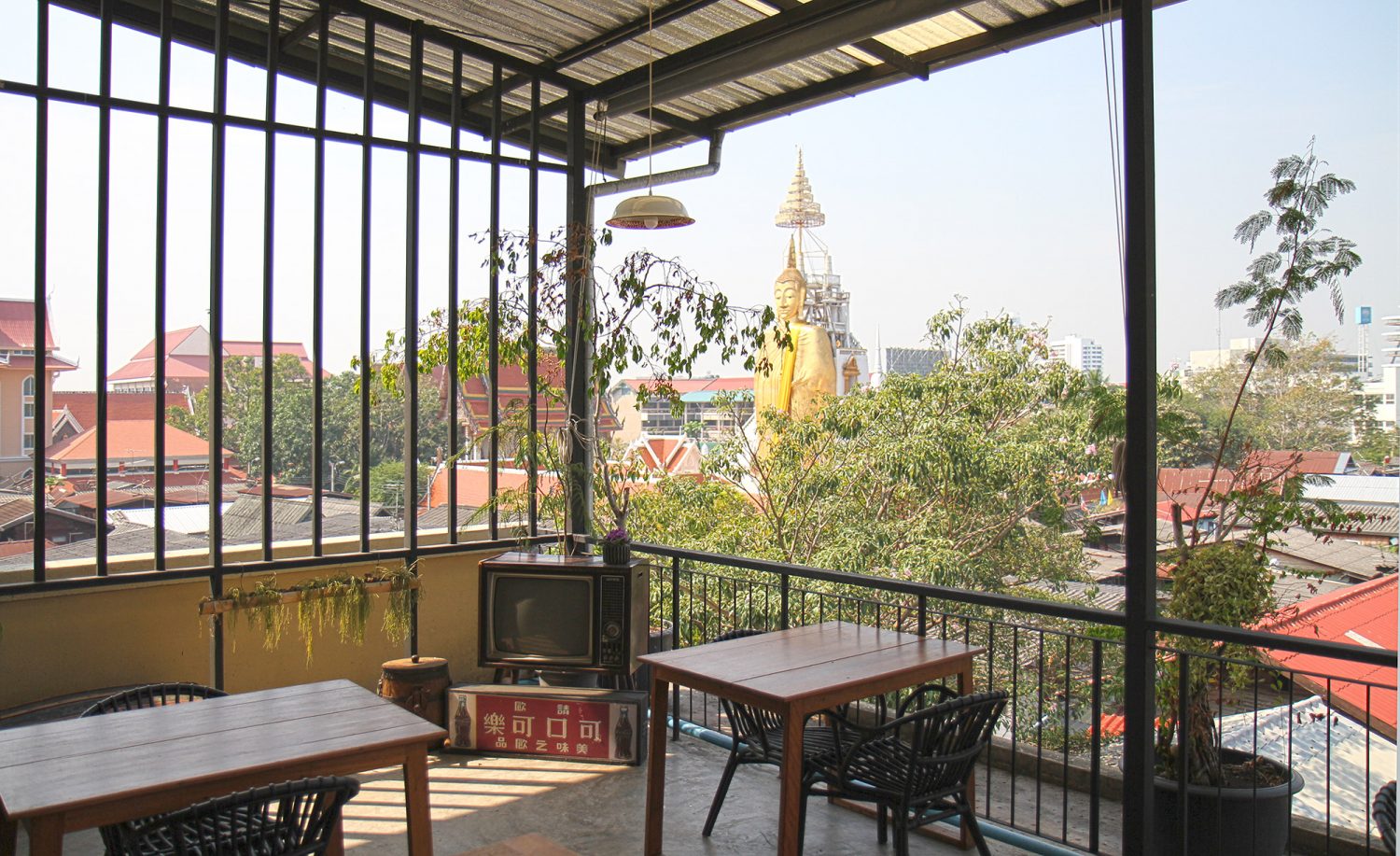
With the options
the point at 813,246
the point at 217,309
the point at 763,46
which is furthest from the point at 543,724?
the point at 813,246

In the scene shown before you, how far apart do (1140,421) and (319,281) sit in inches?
A: 154

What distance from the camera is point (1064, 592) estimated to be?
1055 cm

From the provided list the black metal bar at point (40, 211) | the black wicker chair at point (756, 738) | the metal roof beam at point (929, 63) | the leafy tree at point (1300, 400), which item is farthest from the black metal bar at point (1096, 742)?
the leafy tree at point (1300, 400)

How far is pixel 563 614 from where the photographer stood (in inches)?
185

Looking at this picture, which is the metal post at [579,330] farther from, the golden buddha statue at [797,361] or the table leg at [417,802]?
the golden buddha statue at [797,361]

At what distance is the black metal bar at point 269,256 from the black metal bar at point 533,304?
4.48ft

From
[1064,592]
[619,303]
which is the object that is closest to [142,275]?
[619,303]

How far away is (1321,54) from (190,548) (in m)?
17.8

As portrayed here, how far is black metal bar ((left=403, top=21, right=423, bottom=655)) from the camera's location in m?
5.41

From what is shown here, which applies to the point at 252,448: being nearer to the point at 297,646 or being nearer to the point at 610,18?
the point at 297,646

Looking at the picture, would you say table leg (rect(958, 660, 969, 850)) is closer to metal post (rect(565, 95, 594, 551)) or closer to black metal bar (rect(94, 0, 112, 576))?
metal post (rect(565, 95, 594, 551))

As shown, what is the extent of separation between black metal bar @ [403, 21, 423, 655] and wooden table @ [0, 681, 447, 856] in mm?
2456

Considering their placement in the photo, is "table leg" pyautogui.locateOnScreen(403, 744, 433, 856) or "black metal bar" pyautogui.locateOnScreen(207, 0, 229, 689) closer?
"table leg" pyautogui.locateOnScreen(403, 744, 433, 856)

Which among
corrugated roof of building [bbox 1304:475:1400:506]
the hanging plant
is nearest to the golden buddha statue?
corrugated roof of building [bbox 1304:475:1400:506]
